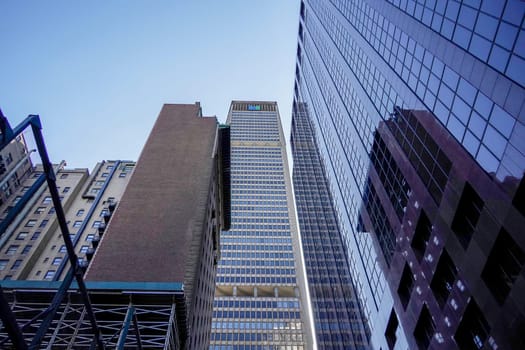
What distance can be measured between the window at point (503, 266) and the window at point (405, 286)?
1209 centimetres

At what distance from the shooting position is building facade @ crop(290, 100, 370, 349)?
199ft

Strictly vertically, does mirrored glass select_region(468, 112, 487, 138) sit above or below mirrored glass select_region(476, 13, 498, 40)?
below

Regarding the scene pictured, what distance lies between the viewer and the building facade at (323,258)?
199 feet

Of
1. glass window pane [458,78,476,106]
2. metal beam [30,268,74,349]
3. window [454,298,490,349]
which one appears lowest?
metal beam [30,268,74,349]

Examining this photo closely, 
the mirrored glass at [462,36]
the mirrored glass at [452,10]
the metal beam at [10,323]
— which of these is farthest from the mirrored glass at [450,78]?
the metal beam at [10,323]

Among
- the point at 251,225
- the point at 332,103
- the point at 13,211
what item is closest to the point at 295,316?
the point at 251,225

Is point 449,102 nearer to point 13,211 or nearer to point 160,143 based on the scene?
point 13,211

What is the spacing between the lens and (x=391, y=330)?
40.1m

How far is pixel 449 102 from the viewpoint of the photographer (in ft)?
98.6

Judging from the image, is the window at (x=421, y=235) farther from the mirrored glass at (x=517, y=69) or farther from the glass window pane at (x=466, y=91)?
the mirrored glass at (x=517, y=69)

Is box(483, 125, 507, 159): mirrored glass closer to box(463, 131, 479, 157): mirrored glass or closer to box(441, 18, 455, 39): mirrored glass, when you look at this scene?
box(463, 131, 479, 157): mirrored glass

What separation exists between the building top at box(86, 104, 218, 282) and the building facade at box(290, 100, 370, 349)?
27.2 metres

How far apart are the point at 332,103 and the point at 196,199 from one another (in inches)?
1576

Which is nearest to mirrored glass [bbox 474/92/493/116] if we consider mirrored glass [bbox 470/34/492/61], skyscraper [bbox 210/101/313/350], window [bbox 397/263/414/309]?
mirrored glass [bbox 470/34/492/61]
